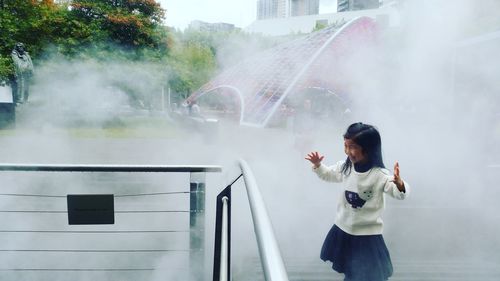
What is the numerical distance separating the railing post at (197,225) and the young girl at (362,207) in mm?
505

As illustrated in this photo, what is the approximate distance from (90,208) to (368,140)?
0.99 m

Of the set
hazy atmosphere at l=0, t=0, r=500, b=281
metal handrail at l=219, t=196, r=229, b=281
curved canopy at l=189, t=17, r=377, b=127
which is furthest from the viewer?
curved canopy at l=189, t=17, r=377, b=127

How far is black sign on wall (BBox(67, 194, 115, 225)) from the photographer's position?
142 centimetres

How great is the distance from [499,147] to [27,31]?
444 cm

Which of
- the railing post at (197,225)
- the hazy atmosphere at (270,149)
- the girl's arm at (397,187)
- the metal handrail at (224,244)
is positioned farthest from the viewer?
the hazy atmosphere at (270,149)

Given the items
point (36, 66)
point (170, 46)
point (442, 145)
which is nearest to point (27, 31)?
point (36, 66)

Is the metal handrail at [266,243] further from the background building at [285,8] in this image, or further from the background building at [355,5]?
the background building at [355,5]

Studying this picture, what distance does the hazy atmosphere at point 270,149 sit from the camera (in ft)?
6.73

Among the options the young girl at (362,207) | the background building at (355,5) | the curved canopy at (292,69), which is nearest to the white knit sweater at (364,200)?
the young girl at (362,207)

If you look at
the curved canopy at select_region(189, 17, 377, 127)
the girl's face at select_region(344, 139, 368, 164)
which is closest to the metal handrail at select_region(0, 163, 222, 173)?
the girl's face at select_region(344, 139, 368, 164)

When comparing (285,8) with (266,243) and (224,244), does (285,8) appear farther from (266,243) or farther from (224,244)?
(266,243)

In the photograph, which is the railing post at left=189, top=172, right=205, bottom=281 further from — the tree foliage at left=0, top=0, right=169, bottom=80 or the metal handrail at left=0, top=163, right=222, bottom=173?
the tree foliage at left=0, top=0, right=169, bottom=80

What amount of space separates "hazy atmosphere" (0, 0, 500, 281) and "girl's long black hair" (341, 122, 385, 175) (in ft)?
2.27

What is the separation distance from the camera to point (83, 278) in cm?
178
